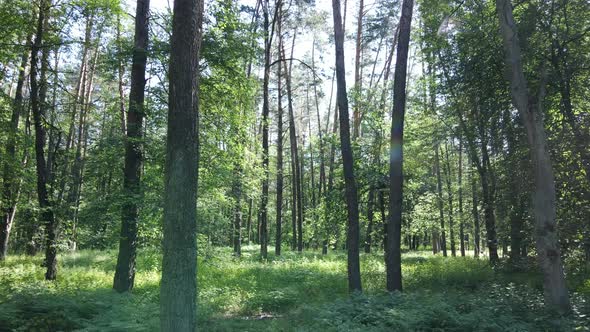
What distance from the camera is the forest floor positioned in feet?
21.1

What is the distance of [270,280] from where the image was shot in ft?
43.5

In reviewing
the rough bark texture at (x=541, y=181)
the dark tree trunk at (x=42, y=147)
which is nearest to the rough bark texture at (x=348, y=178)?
the rough bark texture at (x=541, y=181)

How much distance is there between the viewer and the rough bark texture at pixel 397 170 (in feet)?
31.7

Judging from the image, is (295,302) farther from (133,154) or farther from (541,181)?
(541,181)

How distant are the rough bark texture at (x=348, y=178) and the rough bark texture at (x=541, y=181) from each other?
3.96 m

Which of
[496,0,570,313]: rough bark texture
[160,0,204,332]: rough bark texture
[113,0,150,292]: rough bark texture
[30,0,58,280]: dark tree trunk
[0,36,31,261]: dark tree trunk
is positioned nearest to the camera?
[160,0,204,332]: rough bark texture

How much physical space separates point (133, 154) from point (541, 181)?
31.0 feet

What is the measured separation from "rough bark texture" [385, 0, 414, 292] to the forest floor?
65cm

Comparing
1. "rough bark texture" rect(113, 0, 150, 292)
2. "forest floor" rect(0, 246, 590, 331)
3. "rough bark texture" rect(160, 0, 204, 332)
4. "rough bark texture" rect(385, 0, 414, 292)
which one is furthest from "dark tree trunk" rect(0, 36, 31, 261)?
"rough bark texture" rect(385, 0, 414, 292)

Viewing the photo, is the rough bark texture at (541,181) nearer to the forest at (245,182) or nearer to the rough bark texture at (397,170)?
the forest at (245,182)

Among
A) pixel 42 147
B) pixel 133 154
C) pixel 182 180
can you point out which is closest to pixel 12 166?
pixel 42 147

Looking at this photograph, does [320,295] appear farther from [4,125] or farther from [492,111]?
[4,125]

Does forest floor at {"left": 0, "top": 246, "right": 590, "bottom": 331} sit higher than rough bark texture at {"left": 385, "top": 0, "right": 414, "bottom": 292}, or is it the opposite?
rough bark texture at {"left": 385, "top": 0, "right": 414, "bottom": 292}

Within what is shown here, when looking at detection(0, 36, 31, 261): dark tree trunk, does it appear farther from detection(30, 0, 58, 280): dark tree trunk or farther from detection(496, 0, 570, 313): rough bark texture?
detection(496, 0, 570, 313): rough bark texture
